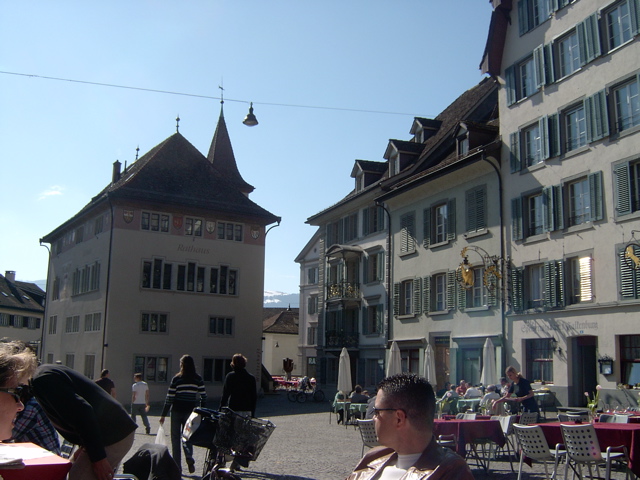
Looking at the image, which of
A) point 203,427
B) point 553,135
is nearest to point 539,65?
point 553,135

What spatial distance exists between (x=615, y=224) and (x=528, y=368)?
5.91 metres

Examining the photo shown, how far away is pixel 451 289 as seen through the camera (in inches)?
1121

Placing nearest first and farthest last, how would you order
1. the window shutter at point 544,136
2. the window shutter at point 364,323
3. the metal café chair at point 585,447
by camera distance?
the metal café chair at point 585,447
the window shutter at point 544,136
the window shutter at point 364,323

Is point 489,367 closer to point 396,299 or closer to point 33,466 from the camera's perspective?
point 396,299

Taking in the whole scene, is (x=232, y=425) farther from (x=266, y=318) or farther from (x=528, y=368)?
(x=266, y=318)

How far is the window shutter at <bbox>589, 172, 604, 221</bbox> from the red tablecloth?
11389 mm

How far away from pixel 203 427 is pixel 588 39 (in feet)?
62.8

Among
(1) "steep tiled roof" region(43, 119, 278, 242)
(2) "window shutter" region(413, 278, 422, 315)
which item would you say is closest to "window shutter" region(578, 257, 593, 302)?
(2) "window shutter" region(413, 278, 422, 315)

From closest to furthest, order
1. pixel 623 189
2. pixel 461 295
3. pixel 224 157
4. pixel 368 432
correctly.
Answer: pixel 368 432 → pixel 623 189 → pixel 461 295 → pixel 224 157

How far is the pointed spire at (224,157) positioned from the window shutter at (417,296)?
22.3 m

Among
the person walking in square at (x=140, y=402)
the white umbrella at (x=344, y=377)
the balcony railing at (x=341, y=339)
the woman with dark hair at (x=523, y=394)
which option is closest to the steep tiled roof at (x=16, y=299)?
the balcony railing at (x=341, y=339)

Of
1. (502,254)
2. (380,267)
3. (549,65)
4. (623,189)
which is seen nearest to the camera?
(623,189)

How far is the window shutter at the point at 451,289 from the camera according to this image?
92.8ft

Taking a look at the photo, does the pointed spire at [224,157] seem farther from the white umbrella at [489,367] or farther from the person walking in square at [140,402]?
the person walking in square at [140,402]
